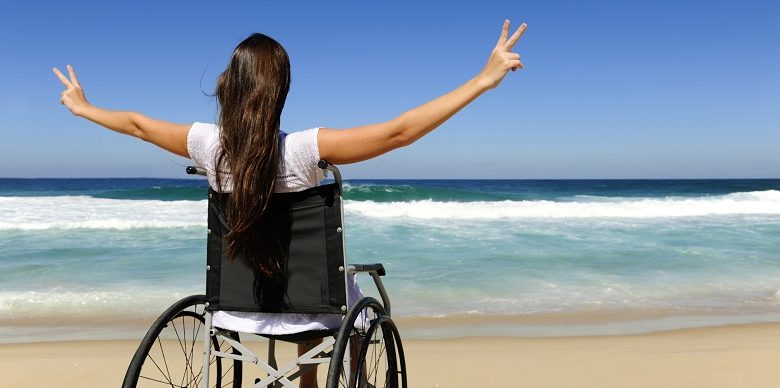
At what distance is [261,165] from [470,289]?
468 cm

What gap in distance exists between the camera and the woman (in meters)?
1.63

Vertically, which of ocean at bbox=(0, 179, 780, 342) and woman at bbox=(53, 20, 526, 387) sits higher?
woman at bbox=(53, 20, 526, 387)

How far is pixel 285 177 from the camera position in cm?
184

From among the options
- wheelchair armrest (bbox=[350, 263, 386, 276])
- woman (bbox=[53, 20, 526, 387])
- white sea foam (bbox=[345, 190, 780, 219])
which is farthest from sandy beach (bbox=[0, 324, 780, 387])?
white sea foam (bbox=[345, 190, 780, 219])

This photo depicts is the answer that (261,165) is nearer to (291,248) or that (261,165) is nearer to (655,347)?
(291,248)

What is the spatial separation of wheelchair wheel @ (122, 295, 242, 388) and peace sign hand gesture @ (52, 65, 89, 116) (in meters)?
0.70

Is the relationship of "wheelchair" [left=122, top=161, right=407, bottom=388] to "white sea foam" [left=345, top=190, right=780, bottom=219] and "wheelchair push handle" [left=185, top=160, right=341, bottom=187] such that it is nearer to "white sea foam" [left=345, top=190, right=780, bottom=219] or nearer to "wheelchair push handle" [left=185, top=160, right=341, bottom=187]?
"wheelchair push handle" [left=185, top=160, right=341, bottom=187]

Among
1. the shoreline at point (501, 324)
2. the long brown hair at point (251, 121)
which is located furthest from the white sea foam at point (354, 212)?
the long brown hair at point (251, 121)

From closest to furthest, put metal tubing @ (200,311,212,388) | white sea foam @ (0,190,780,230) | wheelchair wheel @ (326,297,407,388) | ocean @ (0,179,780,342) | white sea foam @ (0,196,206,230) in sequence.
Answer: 1. wheelchair wheel @ (326,297,407,388)
2. metal tubing @ (200,311,212,388)
3. ocean @ (0,179,780,342)
4. white sea foam @ (0,196,206,230)
5. white sea foam @ (0,190,780,230)

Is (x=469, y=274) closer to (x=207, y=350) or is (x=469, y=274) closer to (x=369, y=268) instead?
(x=369, y=268)

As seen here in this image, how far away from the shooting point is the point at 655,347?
14.0 feet

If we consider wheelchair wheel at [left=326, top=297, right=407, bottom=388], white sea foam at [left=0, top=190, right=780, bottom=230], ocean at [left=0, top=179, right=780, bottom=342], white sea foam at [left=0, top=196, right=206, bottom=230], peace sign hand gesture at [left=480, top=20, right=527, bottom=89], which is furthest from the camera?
white sea foam at [left=0, top=190, right=780, bottom=230]

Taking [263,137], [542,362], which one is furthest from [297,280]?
[542,362]

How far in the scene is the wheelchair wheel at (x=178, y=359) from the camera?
1.84 m
